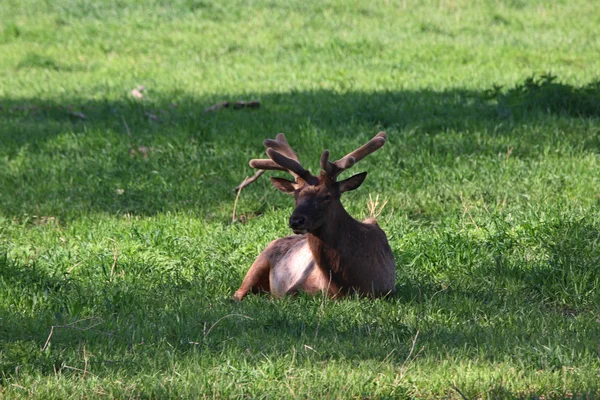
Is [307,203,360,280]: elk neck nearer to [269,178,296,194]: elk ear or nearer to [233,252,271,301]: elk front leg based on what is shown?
[269,178,296,194]: elk ear

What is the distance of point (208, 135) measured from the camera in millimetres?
12281

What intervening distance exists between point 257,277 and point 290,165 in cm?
113

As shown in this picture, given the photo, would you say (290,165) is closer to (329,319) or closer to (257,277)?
(257,277)

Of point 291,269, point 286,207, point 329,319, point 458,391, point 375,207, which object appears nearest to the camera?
point 458,391

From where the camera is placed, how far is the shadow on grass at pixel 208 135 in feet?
35.0

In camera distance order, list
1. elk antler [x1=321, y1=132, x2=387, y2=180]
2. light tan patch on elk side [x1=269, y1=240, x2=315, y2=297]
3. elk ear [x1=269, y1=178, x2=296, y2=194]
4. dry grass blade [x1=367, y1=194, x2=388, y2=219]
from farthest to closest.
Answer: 1. dry grass blade [x1=367, y1=194, x2=388, y2=219]
2. light tan patch on elk side [x1=269, y1=240, x2=315, y2=297]
3. elk ear [x1=269, y1=178, x2=296, y2=194]
4. elk antler [x1=321, y1=132, x2=387, y2=180]

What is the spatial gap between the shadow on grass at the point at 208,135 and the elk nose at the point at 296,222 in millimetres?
3120

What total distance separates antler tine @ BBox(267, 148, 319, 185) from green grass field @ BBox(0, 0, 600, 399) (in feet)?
2.93

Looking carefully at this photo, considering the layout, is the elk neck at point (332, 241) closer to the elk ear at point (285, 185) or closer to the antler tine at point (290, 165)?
the antler tine at point (290, 165)

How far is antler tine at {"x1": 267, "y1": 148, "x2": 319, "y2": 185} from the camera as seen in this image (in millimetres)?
7332

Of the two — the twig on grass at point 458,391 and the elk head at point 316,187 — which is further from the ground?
the elk head at point 316,187

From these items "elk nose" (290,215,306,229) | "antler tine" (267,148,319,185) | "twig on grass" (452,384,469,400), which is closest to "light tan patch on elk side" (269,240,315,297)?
"antler tine" (267,148,319,185)

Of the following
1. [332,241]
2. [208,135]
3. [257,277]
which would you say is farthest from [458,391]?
[208,135]

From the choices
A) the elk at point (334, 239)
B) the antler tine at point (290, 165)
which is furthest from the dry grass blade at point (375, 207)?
the antler tine at point (290, 165)
